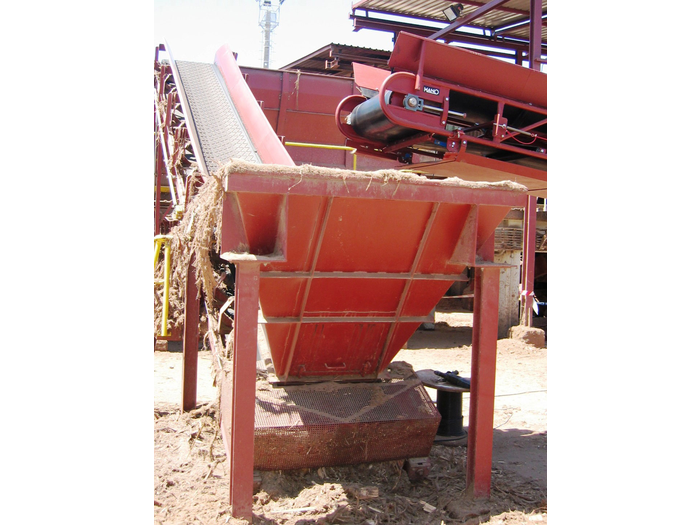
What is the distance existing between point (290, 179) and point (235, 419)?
1.55 metres

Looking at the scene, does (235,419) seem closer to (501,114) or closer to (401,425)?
(401,425)

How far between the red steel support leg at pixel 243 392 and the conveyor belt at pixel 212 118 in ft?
7.99

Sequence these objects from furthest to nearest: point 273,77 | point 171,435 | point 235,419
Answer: point 273,77 → point 171,435 → point 235,419

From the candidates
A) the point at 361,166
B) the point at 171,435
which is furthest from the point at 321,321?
the point at 361,166

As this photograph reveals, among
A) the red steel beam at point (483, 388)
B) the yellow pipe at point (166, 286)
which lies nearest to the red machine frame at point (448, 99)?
the red steel beam at point (483, 388)

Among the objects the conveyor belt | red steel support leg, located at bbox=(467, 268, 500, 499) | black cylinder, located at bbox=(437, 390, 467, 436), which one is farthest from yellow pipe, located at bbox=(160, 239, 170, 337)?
red steel support leg, located at bbox=(467, 268, 500, 499)

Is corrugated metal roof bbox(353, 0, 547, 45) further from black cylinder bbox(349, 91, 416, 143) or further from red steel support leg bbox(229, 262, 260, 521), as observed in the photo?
red steel support leg bbox(229, 262, 260, 521)

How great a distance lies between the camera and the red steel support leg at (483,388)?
14.1 ft

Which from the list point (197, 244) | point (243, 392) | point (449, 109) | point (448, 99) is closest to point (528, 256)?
point (449, 109)

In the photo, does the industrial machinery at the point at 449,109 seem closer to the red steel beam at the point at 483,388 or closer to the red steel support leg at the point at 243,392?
the red steel beam at the point at 483,388

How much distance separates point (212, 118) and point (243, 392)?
4.61 meters

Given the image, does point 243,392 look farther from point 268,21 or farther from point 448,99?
point 268,21

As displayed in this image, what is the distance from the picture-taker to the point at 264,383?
193 inches

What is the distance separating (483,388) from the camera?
14.2 ft
